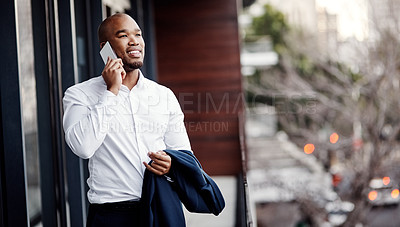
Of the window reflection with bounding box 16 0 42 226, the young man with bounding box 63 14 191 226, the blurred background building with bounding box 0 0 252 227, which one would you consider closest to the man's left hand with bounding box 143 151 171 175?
the young man with bounding box 63 14 191 226

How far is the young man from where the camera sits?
1491mm

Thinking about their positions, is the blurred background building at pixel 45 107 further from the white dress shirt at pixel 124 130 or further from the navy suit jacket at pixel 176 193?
the white dress shirt at pixel 124 130

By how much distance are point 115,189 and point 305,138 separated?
7725mm

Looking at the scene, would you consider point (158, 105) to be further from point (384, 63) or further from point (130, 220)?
point (384, 63)

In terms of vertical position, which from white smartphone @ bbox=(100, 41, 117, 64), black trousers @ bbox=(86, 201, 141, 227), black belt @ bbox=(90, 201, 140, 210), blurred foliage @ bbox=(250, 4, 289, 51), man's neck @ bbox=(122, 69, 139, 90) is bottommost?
black trousers @ bbox=(86, 201, 141, 227)

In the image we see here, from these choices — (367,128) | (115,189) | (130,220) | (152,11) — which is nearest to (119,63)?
(115,189)

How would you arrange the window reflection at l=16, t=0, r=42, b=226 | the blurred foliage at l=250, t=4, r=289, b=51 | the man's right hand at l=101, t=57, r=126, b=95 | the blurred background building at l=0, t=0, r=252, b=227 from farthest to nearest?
1. the blurred foliage at l=250, t=4, r=289, b=51
2. the window reflection at l=16, t=0, r=42, b=226
3. the blurred background building at l=0, t=0, r=252, b=227
4. the man's right hand at l=101, t=57, r=126, b=95

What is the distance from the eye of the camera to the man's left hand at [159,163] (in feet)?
5.08

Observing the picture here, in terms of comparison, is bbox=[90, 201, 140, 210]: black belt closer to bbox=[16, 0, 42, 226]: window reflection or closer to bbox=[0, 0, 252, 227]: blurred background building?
bbox=[0, 0, 252, 227]: blurred background building

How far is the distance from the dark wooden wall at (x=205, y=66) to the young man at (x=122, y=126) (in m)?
4.84

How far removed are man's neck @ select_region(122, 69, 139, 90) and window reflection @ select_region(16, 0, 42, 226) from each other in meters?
1.12

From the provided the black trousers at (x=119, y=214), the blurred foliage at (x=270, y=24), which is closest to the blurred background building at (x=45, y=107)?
the black trousers at (x=119, y=214)

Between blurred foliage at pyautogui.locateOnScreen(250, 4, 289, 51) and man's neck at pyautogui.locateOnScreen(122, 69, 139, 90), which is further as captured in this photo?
blurred foliage at pyautogui.locateOnScreen(250, 4, 289, 51)

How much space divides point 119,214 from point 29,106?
4.25ft
